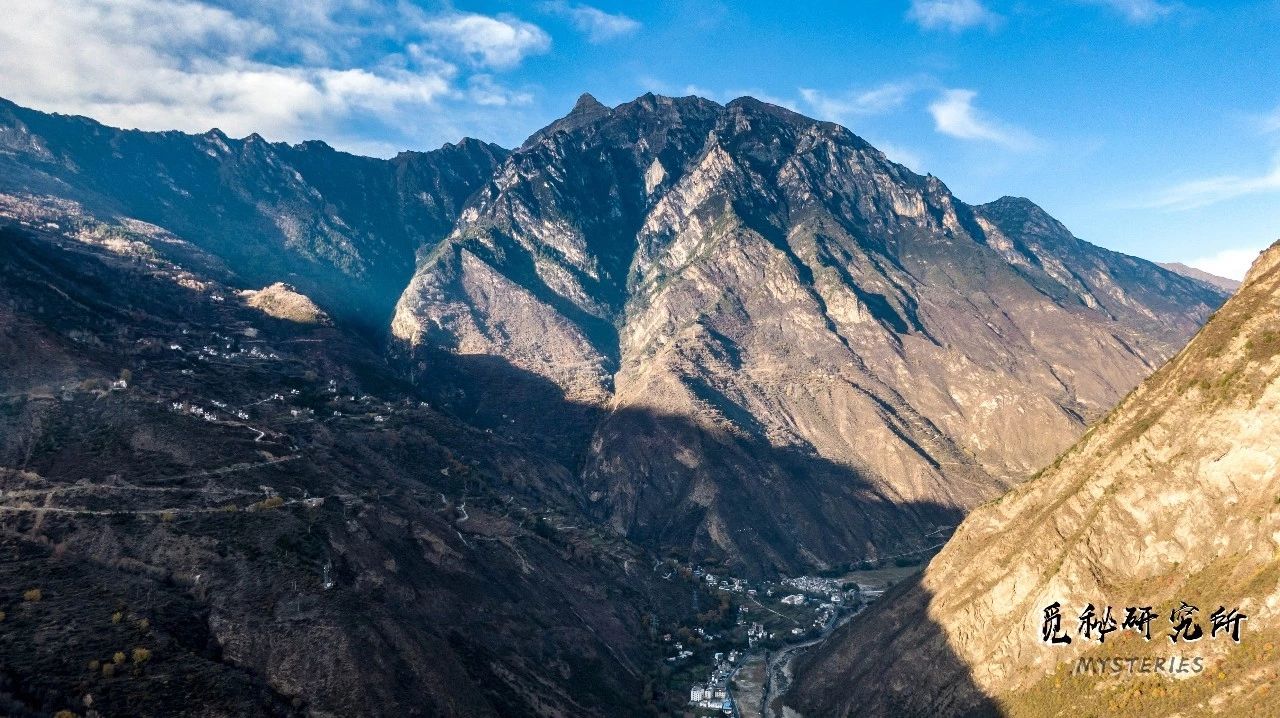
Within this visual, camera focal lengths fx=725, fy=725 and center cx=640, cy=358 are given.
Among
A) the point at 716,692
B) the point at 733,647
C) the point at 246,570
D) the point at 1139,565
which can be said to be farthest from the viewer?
the point at 733,647

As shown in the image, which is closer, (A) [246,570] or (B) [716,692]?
(A) [246,570]

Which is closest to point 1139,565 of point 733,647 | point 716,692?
point 716,692

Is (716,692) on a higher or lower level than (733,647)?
higher

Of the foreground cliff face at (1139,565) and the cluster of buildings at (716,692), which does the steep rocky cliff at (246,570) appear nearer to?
the cluster of buildings at (716,692)

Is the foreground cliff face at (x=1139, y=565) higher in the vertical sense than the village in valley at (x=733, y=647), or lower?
higher

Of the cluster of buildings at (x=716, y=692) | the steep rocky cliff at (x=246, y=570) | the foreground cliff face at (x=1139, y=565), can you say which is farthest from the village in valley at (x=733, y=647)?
the foreground cliff face at (x=1139, y=565)

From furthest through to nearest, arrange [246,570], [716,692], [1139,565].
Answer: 1. [716,692]
2. [246,570]
3. [1139,565]

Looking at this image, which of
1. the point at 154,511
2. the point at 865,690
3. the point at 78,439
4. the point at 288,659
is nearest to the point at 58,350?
the point at 78,439

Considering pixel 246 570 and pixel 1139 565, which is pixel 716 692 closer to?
pixel 1139 565

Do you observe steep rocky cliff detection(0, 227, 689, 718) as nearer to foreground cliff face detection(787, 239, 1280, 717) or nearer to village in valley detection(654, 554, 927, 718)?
village in valley detection(654, 554, 927, 718)
